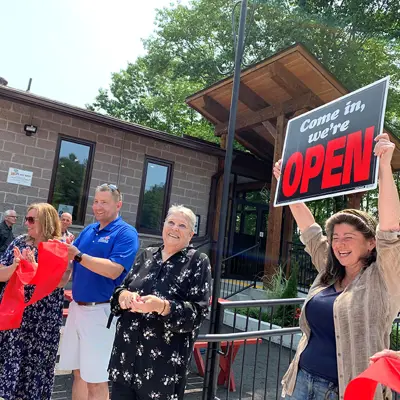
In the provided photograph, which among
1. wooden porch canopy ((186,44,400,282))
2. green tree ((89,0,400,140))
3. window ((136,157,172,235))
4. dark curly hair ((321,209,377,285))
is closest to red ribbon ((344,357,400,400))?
dark curly hair ((321,209,377,285))

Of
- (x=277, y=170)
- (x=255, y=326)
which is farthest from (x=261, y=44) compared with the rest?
(x=277, y=170)

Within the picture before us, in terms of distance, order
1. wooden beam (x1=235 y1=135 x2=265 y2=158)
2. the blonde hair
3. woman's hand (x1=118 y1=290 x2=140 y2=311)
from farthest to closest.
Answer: wooden beam (x1=235 y1=135 x2=265 y2=158), the blonde hair, woman's hand (x1=118 y1=290 x2=140 y2=311)

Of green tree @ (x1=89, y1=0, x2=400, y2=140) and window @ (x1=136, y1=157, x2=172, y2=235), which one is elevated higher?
green tree @ (x1=89, y1=0, x2=400, y2=140)

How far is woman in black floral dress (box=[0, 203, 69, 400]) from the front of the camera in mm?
2756

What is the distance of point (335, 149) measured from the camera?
7.61 ft

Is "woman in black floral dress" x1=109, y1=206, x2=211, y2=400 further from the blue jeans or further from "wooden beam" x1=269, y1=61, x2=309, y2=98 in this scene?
"wooden beam" x1=269, y1=61, x2=309, y2=98

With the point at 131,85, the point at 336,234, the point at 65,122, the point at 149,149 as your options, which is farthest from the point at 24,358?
the point at 131,85

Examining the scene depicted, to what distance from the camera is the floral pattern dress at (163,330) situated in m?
2.07

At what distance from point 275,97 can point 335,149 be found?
8.06m

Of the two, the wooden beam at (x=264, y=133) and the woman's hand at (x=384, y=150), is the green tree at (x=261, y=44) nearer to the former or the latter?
the wooden beam at (x=264, y=133)

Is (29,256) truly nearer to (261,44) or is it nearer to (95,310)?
(95,310)

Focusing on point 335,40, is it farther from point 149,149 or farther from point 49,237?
point 49,237

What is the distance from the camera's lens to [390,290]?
1.82 meters

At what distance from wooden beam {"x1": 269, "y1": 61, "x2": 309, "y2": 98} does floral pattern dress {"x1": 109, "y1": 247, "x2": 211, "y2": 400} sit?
25.0 ft
